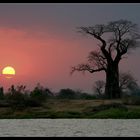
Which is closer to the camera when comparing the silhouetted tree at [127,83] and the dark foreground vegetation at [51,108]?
the dark foreground vegetation at [51,108]

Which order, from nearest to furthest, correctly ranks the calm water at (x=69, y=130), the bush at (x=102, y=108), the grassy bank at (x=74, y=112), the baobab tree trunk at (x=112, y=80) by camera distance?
the calm water at (x=69, y=130), the grassy bank at (x=74, y=112), the bush at (x=102, y=108), the baobab tree trunk at (x=112, y=80)

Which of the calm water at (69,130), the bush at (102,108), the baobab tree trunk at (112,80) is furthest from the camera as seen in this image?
the baobab tree trunk at (112,80)

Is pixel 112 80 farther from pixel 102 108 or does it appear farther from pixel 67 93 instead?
pixel 102 108

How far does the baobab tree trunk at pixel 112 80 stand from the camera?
27.3 metres

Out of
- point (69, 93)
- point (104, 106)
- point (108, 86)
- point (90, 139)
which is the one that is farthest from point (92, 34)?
point (90, 139)

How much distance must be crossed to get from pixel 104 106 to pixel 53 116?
3.65 m

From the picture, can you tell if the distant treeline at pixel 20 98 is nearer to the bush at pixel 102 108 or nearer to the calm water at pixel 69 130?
the bush at pixel 102 108

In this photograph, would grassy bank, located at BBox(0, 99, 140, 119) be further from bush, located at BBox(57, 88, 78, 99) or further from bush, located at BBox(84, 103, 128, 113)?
bush, located at BBox(57, 88, 78, 99)

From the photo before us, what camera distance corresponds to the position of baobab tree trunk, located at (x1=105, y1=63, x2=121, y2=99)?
27.3 meters

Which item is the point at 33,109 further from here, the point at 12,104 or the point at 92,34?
the point at 92,34

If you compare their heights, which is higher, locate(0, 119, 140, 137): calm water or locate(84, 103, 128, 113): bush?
locate(84, 103, 128, 113): bush

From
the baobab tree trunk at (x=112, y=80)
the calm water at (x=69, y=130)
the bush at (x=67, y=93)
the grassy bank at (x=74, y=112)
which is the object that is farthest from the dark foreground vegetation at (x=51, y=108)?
the bush at (x=67, y=93)

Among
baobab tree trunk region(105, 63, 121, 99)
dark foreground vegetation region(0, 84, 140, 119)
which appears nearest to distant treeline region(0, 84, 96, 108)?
dark foreground vegetation region(0, 84, 140, 119)

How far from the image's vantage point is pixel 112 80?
90.3 ft
